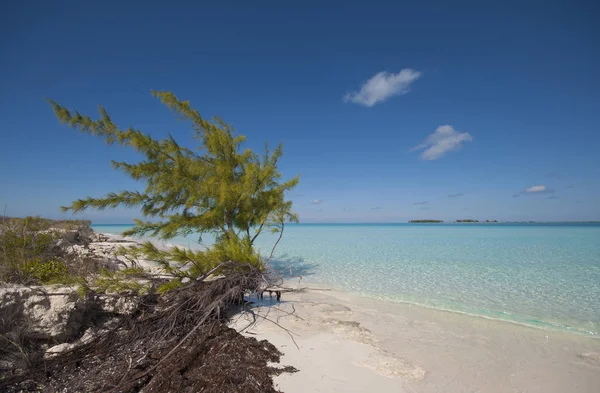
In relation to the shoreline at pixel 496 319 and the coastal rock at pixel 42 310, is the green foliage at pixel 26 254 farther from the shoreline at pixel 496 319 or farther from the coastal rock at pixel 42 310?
the shoreline at pixel 496 319

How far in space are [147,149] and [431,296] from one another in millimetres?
7884

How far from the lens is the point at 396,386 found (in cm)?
303

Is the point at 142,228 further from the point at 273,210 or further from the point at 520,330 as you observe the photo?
the point at 520,330

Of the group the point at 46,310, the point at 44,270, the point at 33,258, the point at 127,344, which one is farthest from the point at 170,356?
the point at 33,258

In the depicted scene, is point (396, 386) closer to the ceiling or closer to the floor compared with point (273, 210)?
closer to the floor

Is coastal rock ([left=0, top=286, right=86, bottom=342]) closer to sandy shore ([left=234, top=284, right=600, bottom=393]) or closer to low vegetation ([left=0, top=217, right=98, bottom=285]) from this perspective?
low vegetation ([left=0, top=217, right=98, bottom=285])

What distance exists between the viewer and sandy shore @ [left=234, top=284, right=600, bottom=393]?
314 centimetres

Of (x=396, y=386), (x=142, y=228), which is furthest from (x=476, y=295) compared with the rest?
(x=142, y=228)

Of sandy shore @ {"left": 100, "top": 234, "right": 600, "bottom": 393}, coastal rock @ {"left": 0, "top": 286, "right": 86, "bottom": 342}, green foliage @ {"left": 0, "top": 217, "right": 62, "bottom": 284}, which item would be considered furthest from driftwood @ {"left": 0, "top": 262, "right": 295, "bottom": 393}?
green foliage @ {"left": 0, "top": 217, "right": 62, "bottom": 284}

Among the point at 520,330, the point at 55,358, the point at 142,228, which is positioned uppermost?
the point at 142,228

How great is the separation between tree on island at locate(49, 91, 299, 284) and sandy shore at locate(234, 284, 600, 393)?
63.8 inches

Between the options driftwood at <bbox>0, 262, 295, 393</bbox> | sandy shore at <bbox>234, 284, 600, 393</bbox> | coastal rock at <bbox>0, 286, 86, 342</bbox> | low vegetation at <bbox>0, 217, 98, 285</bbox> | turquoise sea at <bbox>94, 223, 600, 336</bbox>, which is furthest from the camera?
turquoise sea at <bbox>94, 223, 600, 336</bbox>

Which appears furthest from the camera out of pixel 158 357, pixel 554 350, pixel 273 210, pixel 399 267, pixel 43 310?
pixel 399 267

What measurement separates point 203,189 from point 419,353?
16.3 feet
